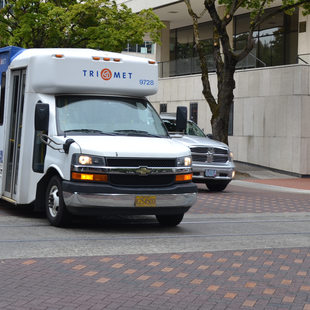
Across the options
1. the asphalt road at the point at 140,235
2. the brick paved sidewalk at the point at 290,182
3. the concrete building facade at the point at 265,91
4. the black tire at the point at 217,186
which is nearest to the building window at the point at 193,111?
the concrete building facade at the point at 265,91

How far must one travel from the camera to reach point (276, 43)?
110ft

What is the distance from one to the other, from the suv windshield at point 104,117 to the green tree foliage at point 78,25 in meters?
20.8

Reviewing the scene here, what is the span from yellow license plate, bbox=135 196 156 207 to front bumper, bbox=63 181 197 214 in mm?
49

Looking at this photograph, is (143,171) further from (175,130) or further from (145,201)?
(175,130)

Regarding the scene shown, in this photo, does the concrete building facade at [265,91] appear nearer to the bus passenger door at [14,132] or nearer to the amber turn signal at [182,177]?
the bus passenger door at [14,132]

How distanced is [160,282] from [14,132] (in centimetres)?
Result: 558

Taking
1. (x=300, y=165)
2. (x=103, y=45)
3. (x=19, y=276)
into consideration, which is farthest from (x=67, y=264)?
(x=103, y=45)

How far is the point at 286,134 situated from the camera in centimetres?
2869

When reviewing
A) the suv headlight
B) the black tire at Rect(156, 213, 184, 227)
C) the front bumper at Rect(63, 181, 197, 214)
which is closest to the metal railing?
the black tire at Rect(156, 213, 184, 227)

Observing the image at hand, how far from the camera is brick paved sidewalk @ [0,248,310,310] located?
645 cm

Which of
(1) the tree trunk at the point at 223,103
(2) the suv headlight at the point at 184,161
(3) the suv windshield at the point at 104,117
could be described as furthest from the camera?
(1) the tree trunk at the point at 223,103

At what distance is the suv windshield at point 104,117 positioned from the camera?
1097 cm

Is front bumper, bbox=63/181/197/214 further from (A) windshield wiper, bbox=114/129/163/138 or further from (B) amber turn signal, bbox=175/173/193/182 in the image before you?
(A) windshield wiper, bbox=114/129/163/138

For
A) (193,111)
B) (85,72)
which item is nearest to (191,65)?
(193,111)
